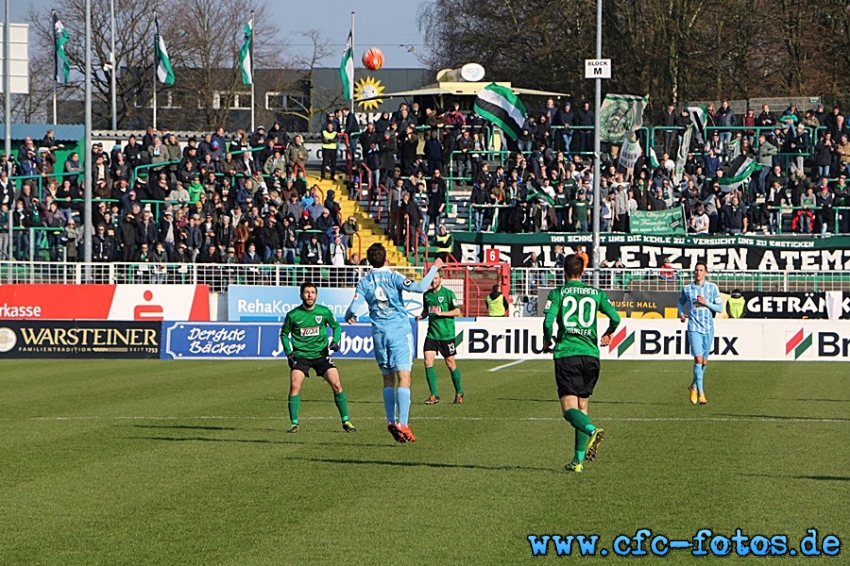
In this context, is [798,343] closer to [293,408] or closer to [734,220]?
[734,220]

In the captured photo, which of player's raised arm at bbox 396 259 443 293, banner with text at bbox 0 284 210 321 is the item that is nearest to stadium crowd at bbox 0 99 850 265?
banner with text at bbox 0 284 210 321

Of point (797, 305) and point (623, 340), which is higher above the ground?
point (797, 305)

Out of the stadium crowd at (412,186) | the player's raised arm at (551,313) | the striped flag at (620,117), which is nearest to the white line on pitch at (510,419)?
the player's raised arm at (551,313)

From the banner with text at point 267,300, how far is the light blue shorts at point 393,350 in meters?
20.4

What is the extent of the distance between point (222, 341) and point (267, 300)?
4695 mm

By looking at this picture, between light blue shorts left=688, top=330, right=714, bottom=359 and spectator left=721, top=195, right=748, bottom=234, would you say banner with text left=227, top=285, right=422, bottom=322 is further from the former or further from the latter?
light blue shorts left=688, top=330, right=714, bottom=359

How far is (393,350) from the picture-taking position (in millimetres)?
14750

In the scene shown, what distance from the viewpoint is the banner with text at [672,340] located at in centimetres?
3133

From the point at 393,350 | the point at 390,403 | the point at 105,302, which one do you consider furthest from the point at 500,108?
the point at 393,350

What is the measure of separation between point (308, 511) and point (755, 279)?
87.8 ft

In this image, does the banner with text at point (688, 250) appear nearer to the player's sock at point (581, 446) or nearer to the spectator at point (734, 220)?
the spectator at point (734, 220)

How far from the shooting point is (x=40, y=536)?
9.77 meters

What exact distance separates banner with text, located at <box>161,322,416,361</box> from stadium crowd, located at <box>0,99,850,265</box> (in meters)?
6.11

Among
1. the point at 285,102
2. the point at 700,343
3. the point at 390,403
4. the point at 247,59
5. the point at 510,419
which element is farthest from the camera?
the point at 285,102
